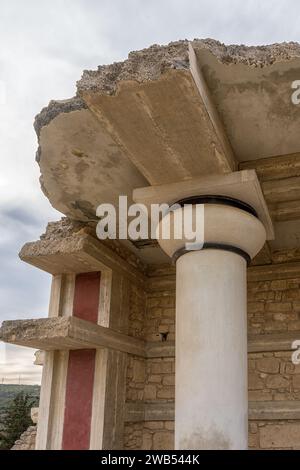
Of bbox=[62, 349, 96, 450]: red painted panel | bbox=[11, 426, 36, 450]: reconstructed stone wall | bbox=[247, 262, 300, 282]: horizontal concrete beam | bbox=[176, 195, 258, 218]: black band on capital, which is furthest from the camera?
bbox=[11, 426, 36, 450]: reconstructed stone wall

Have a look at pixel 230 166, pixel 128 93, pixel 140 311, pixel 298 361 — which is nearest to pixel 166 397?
pixel 140 311

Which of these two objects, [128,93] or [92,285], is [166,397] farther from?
[128,93]

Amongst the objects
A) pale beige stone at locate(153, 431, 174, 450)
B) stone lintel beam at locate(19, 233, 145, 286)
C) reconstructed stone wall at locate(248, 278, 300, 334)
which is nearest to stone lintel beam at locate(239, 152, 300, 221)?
reconstructed stone wall at locate(248, 278, 300, 334)

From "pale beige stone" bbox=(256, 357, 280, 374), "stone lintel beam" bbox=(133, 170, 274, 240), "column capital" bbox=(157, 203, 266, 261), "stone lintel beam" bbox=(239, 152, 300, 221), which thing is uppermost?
"stone lintel beam" bbox=(239, 152, 300, 221)

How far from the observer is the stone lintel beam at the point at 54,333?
16.8ft

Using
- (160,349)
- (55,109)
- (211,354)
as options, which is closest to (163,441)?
(160,349)

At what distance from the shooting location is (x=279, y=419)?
5.79 meters

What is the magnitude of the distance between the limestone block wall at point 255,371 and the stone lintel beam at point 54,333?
0.94 metres

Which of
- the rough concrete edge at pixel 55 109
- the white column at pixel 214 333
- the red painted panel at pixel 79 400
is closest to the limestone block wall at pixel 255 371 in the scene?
the red painted panel at pixel 79 400

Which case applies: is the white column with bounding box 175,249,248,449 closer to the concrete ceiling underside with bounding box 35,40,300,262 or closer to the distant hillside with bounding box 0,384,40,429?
the concrete ceiling underside with bounding box 35,40,300,262

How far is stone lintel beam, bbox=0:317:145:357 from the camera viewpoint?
5.11m

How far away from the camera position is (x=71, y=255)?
19.0 ft

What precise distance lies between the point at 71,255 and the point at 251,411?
2.78m

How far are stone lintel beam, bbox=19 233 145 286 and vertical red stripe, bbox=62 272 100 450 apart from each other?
0.26 m
